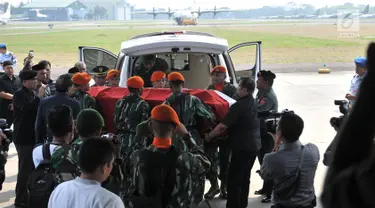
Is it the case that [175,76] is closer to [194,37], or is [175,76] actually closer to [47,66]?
[194,37]

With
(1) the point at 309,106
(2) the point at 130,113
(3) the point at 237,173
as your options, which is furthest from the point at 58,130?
(1) the point at 309,106

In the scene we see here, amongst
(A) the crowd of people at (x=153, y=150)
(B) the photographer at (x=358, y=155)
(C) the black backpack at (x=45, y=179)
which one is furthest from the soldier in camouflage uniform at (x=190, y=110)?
(B) the photographer at (x=358, y=155)

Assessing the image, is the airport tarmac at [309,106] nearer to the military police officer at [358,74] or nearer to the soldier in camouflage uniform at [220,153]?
the soldier in camouflage uniform at [220,153]

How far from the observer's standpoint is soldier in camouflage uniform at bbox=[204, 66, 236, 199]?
5.74 meters

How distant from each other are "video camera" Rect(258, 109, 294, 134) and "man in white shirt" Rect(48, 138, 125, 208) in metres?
2.38

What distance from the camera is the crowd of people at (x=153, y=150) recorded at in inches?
125

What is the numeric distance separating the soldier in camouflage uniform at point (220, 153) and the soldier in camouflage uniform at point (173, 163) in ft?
5.42

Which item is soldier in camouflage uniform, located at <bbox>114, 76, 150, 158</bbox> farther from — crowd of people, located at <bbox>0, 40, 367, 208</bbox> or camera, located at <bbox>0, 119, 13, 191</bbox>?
camera, located at <bbox>0, 119, 13, 191</bbox>

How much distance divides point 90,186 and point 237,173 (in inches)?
117

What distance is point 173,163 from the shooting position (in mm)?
3760

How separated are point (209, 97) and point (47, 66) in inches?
126

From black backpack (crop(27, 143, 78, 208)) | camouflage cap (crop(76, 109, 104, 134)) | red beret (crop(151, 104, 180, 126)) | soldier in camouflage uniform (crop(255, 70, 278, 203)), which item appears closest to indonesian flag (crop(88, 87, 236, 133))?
soldier in camouflage uniform (crop(255, 70, 278, 203))

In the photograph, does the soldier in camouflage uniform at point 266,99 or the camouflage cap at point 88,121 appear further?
the soldier in camouflage uniform at point 266,99

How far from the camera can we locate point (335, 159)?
3.57 ft
